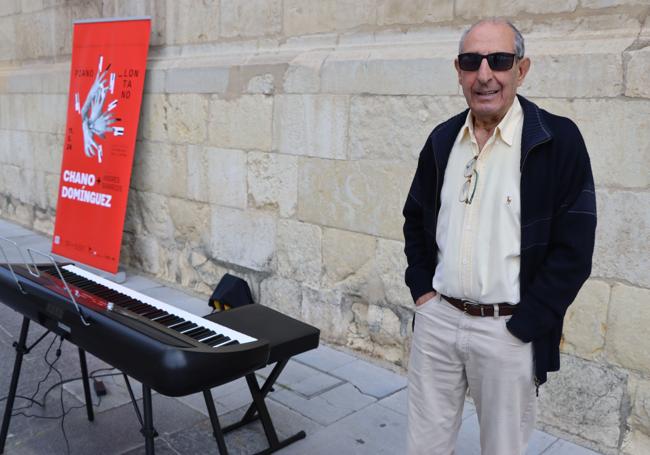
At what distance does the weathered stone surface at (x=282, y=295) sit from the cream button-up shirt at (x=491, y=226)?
99.7 inches

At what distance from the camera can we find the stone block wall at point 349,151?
112 inches

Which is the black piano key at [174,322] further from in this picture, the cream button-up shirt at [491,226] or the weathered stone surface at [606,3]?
the weathered stone surface at [606,3]

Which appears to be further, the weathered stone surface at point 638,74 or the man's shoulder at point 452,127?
the weathered stone surface at point 638,74

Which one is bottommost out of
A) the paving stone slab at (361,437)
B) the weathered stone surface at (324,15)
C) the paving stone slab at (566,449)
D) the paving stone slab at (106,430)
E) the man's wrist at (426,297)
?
the paving stone slab at (106,430)

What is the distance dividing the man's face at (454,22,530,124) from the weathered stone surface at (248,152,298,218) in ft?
8.25

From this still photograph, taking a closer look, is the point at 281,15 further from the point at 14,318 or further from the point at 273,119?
the point at 14,318

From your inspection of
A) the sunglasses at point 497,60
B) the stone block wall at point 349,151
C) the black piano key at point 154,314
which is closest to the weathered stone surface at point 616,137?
the stone block wall at point 349,151

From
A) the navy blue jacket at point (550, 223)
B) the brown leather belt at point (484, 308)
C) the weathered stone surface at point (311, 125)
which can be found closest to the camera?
the navy blue jacket at point (550, 223)

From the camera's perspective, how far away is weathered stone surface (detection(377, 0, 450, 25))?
11.6 ft

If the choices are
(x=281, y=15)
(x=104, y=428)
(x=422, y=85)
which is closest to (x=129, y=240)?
(x=281, y=15)

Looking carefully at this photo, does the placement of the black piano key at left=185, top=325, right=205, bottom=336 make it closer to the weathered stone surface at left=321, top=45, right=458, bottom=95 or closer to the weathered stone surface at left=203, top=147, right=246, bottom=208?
the weathered stone surface at left=321, top=45, right=458, bottom=95

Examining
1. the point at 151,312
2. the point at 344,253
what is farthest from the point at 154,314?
the point at 344,253

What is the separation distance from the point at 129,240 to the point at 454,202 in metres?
4.56

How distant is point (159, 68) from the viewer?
5359 millimetres
